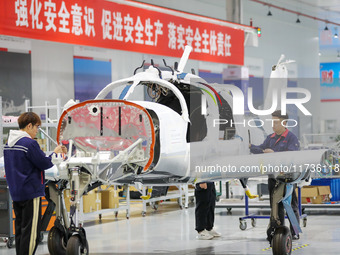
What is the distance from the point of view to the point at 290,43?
2759cm

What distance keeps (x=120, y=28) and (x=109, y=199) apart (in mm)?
3530

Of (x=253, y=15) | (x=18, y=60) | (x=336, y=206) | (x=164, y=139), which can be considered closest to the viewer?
(x=164, y=139)

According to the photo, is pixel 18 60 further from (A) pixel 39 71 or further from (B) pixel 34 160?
(B) pixel 34 160

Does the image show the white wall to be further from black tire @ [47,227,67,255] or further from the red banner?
black tire @ [47,227,67,255]

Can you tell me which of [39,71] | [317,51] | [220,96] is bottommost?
[220,96]

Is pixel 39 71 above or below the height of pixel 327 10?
below

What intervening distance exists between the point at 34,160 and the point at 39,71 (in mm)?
9220

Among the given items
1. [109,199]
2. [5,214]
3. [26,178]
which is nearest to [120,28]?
[109,199]

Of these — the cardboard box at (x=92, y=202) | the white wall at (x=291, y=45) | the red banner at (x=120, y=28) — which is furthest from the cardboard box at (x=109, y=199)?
the white wall at (x=291, y=45)

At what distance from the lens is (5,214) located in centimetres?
924

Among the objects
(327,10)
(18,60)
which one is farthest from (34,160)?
(327,10)

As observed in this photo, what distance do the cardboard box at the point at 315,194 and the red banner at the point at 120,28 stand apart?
4.57m

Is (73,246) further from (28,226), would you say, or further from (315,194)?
(315,194)

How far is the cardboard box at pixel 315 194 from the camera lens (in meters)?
12.2
